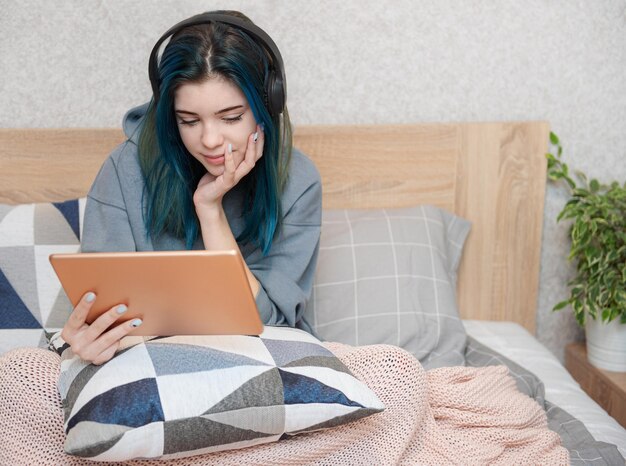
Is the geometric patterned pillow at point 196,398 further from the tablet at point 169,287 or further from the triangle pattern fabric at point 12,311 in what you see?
the triangle pattern fabric at point 12,311

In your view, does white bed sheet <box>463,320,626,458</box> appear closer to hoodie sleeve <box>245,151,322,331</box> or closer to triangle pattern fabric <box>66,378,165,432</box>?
hoodie sleeve <box>245,151,322,331</box>

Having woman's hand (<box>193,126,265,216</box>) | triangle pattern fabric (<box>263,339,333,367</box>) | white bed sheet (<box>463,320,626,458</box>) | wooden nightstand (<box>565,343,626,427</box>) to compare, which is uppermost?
woman's hand (<box>193,126,265,216</box>)

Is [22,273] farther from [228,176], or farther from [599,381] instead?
[599,381]

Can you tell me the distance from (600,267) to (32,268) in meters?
1.34

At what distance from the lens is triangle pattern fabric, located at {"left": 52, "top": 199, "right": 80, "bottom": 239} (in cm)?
150

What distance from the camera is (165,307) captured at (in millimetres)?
924

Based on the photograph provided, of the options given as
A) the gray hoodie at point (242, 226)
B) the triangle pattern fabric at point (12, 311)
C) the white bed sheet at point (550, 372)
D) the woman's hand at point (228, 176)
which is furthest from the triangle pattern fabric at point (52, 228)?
the white bed sheet at point (550, 372)

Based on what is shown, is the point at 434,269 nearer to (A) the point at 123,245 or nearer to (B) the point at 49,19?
(A) the point at 123,245

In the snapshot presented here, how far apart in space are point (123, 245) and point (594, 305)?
1.15 metres

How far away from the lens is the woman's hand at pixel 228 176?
1159 millimetres

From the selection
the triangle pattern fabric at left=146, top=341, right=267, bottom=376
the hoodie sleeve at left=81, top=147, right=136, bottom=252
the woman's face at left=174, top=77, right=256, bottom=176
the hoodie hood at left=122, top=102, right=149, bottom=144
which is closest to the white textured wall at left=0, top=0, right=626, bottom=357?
the hoodie hood at left=122, top=102, right=149, bottom=144

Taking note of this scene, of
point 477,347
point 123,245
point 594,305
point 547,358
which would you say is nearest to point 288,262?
point 123,245

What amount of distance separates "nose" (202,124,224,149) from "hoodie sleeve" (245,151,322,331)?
9.6 inches

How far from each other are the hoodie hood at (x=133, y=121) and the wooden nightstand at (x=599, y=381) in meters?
1.26
